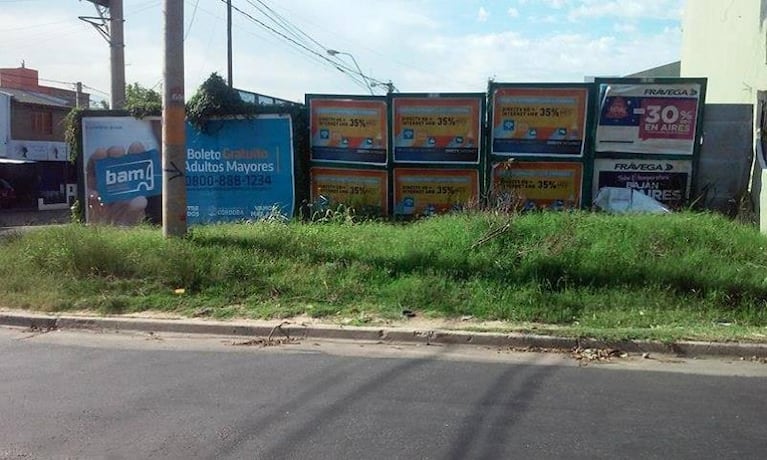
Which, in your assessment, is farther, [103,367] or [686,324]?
[686,324]

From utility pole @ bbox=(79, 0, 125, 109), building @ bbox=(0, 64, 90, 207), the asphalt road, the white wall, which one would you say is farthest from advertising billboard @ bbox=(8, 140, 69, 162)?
the asphalt road

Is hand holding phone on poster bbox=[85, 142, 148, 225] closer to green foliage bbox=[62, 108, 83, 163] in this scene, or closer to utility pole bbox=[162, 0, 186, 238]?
green foliage bbox=[62, 108, 83, 163]

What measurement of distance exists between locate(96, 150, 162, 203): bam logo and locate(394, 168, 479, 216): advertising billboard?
518 centimetres

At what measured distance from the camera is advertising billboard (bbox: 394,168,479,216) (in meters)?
13.0

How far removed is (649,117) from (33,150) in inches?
1388

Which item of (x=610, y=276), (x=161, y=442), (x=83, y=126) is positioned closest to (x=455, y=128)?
(x=610, y=276)

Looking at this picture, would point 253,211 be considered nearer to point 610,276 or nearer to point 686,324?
point 610,276

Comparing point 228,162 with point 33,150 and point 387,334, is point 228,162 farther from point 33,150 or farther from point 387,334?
point 33,150

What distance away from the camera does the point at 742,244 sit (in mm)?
9406

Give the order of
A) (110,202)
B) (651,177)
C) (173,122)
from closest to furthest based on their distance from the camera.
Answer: (173,122) → (651,177) → (110,202)

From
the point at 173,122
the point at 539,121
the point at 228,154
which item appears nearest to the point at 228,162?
the point at 228,154

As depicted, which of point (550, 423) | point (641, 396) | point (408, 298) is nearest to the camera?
point (550, 423)

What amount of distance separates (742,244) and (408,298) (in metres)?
4.90

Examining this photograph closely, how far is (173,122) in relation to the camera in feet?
33.5
